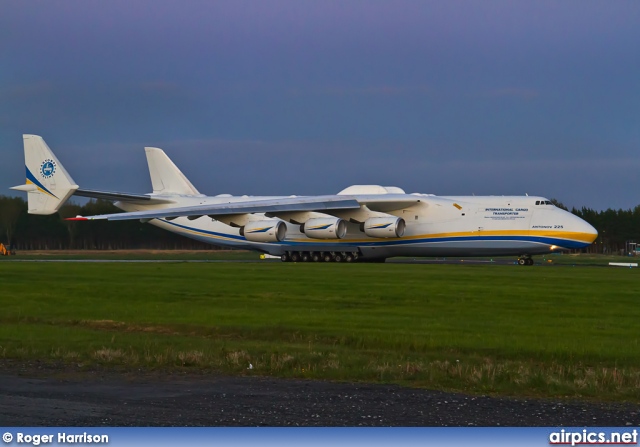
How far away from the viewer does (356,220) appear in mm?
46656

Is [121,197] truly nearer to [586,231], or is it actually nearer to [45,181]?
[45,181]

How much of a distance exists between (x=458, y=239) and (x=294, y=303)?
22412 mm

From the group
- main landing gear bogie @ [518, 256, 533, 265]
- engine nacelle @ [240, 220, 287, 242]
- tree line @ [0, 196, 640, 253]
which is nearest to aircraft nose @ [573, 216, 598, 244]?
main landing gear bogie @ [518, 256, 533, 265]

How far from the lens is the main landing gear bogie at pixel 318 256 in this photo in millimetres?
47406

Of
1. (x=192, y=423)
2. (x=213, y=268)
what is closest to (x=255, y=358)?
(x=192, y=423)

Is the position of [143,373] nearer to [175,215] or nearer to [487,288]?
[487,288]

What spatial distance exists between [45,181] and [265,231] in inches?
468

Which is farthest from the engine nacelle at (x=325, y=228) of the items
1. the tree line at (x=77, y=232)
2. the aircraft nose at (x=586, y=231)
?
the tree line at (x=77, y=232)

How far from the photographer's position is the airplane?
43.0m

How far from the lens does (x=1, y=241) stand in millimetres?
62719

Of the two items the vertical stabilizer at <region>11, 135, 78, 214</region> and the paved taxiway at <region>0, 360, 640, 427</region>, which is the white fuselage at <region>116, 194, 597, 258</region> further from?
the paved taxiway at <region>0, 360, 640, 427</region>

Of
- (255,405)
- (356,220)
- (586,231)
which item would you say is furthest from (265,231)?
(255,405)

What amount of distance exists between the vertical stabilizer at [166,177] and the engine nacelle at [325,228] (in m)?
12.1

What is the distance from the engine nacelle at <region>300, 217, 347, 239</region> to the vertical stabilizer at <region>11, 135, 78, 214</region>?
12.3 meters
